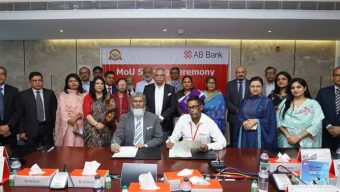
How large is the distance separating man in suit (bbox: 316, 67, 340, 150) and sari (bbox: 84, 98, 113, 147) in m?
2.54

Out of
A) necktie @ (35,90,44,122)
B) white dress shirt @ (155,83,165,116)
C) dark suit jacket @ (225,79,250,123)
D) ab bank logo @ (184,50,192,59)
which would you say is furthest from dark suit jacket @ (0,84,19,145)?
ab bank logo @ (184,50,192,59)

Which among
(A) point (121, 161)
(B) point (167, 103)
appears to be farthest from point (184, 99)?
(A) point (121, 161)

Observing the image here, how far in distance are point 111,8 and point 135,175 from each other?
10.1ft

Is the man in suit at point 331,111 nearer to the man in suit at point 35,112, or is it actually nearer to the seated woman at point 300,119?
the seated woman at point 300,119

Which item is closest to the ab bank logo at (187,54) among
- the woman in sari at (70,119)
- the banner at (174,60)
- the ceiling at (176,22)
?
the banner at (174,60)

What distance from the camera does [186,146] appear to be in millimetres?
2430

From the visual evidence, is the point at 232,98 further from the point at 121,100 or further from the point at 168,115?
the point at 121,100

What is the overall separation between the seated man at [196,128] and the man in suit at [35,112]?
1874mm

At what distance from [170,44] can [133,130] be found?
390 cm

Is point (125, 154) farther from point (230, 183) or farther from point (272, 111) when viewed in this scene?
point (272, 111)

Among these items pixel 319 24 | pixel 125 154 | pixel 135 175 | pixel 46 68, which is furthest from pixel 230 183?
pixel 46 68

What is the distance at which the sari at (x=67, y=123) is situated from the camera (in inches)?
135

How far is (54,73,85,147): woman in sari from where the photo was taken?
3.43 metres

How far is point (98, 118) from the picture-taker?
10.4 feet
